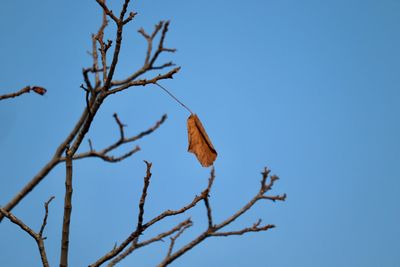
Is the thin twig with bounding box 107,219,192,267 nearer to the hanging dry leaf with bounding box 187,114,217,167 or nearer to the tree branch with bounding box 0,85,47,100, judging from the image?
the hanging dry leaf with bounding box 187,114,217,167

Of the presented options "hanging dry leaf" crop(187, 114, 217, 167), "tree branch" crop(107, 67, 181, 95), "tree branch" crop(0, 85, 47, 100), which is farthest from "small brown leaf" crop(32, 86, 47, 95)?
"hanging dry leaf" crop(187, 114, 217, 167)

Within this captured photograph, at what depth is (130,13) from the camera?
3.98m

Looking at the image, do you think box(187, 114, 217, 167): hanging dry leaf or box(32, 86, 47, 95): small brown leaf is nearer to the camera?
box(32, 86, 47, 95): small brown leaf

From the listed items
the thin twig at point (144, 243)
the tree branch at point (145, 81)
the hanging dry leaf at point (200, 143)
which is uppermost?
the tree branch at point (145, 81)

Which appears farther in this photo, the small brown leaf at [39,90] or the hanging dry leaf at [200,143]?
the hanging dry leaf at [200,143]

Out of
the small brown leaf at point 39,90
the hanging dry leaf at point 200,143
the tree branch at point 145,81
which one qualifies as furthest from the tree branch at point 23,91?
the hanging dry leaf at point 200,143

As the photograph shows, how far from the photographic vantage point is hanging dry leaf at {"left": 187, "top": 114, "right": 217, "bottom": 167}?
4043mm

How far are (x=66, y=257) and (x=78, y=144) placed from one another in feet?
3.72

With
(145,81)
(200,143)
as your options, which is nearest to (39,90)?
(145,81)

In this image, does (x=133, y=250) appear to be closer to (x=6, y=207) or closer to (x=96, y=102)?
(x=6, y=207)

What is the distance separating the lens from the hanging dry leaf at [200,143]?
4043 millimetres

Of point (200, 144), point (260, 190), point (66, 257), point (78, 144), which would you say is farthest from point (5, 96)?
point (260, 190)

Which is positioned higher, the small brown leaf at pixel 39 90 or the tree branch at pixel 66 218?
the small brown leaf at pixel 39 90

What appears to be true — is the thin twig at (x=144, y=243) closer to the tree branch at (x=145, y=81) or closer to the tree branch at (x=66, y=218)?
the tree branch at (x=66, y=218)
